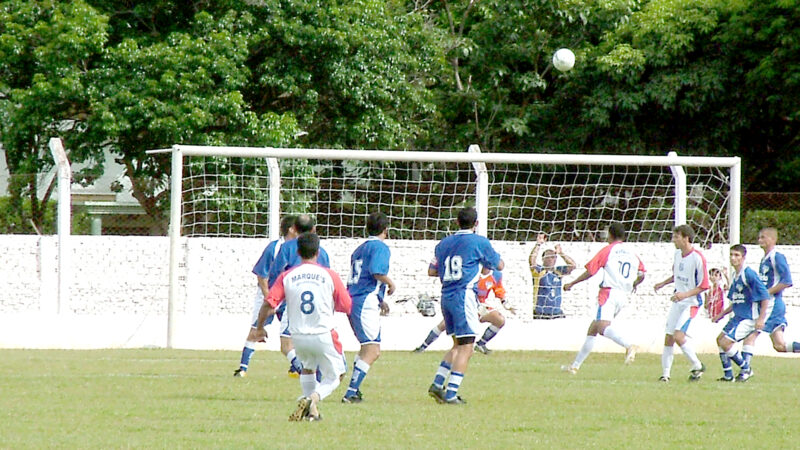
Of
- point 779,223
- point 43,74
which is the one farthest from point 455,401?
point 43,74

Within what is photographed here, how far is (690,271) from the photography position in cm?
1366

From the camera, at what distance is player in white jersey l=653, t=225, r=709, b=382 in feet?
44.5

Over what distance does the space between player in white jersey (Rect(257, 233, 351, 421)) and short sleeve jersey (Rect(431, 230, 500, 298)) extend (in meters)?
1.87

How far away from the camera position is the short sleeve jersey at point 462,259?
35.8 feet

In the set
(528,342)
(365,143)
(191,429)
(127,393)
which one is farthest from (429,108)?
(191,429)

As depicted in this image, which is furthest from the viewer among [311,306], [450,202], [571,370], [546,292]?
[450,202]

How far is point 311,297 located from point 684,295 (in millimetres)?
5836

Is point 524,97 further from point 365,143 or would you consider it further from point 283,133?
point 283,133

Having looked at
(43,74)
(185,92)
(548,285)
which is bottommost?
(548,285)

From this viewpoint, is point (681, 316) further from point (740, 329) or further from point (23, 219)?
point (23, 219)

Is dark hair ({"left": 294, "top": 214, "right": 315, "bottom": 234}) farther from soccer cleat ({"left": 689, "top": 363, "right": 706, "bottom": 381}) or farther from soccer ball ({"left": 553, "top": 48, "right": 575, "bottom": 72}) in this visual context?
soccer ball ({"left": 553, "top": 48, "right": 575, "bottom": 72})

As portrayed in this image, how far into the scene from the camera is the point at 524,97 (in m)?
30.3

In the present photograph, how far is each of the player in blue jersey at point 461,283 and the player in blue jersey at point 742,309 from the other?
3773mm

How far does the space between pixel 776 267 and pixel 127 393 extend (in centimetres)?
734
